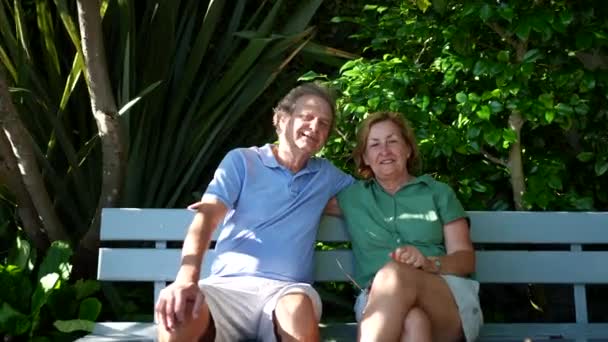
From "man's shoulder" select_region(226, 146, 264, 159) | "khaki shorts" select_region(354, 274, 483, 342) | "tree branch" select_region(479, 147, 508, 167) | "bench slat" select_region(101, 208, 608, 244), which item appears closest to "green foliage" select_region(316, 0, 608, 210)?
"tree branch" select_region(479, 147, 508, 167)

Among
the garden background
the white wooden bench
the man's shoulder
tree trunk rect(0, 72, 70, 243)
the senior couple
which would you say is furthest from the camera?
tree trunk rect(0, 72, 70, 243)

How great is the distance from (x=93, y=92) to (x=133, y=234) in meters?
0.78

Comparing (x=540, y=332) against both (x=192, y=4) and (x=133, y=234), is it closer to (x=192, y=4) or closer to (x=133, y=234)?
(x=133, y=234)

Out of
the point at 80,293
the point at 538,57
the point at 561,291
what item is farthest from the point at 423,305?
the point at 561,291

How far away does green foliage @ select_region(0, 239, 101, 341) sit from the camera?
4.15 metres

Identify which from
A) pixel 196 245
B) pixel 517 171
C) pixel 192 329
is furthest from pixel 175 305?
pixel 517 171

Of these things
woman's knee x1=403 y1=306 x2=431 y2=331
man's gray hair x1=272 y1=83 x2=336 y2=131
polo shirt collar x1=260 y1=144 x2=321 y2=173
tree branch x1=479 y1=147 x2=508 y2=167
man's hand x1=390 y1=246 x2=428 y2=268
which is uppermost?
man's gray hair x1=272 y1=83 x2=336 y2=131

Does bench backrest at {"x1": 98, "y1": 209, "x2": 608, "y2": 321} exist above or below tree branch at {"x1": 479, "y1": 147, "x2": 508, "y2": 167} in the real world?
below

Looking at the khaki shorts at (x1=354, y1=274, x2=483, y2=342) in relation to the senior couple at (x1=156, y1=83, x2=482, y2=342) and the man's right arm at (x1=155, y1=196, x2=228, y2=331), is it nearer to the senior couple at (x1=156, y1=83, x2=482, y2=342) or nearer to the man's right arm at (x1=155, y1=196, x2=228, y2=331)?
the senior couple at (x1=156, y1=83, x2=482, y2=342)

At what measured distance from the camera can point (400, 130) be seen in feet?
11.8

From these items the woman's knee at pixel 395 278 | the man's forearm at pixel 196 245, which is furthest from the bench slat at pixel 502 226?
the woman's knee at pixel 395 278

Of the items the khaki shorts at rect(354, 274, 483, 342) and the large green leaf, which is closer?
the khaki shorts at rect(354, 274, 483, 342)

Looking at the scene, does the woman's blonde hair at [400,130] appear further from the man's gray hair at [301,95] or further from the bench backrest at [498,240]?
the bench backrest at [498,240]

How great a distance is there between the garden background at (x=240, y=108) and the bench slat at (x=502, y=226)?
19cm
